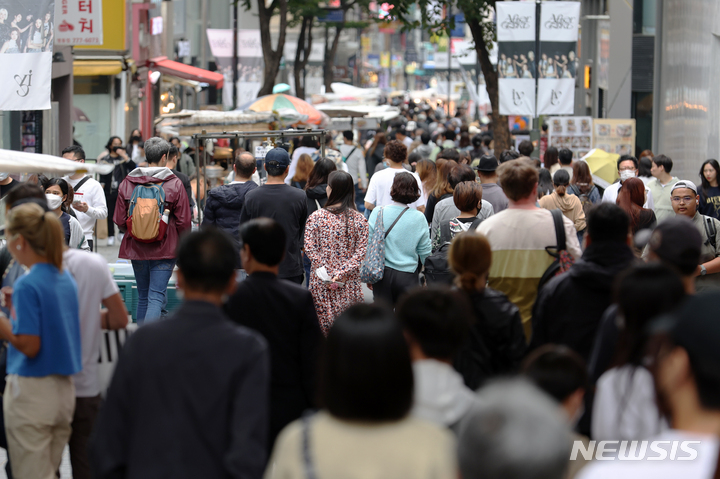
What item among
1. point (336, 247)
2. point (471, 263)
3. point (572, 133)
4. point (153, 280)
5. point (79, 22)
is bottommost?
point (153, 280)

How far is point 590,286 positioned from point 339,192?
3.15 meters

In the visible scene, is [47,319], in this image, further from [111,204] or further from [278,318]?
[111,204]

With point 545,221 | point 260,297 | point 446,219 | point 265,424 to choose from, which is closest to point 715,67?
point 446,219

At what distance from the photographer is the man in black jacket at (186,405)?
3.04 m

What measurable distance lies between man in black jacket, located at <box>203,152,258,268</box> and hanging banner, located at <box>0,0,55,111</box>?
3.15 m

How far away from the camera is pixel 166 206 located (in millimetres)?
8289

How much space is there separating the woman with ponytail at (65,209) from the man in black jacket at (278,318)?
11.1 feet

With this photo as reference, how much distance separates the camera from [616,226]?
171 inches

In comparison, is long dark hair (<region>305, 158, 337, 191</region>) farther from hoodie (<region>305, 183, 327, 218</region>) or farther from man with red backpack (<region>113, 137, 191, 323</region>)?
man with red backpack (<region>113, 137, 191, 323</region>)

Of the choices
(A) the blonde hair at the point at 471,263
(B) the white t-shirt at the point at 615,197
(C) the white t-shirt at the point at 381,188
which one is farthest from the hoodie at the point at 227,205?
(A) the blonde hair at the point at 471,263

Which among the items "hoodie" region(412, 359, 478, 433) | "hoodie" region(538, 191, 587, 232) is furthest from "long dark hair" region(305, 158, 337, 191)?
"hoodie" region(412, 359, 478, 433)

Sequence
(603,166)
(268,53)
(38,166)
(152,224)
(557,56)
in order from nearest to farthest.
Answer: (38,166) → (152,224) → (603,166) → (557,56) → (268,53)

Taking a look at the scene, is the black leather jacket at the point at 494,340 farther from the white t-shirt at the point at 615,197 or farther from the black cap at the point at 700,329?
the white t-shirt at the point at 615,197

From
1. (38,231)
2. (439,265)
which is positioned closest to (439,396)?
(38,231)
